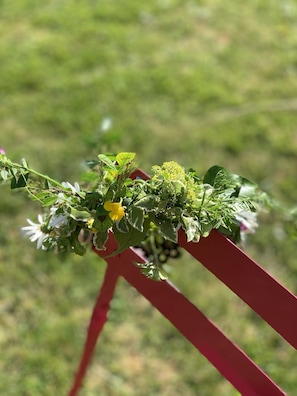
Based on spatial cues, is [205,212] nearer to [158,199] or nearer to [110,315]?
[158,199]

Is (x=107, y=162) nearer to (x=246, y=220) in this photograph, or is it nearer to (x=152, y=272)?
(x=152, y=272)

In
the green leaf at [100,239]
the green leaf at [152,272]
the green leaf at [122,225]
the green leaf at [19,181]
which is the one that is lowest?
the green leaf at [152,272]

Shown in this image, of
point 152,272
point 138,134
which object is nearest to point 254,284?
point 152,272

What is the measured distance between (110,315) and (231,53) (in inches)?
81.9

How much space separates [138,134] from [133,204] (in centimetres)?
219

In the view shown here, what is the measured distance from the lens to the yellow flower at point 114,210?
86 cm

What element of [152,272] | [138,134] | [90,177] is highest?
[138,134]

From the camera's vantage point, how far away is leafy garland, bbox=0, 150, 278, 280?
0.86 metres

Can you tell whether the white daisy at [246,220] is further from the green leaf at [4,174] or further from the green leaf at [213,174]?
the green leaf at [4,174]

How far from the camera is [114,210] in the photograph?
2.83 feet

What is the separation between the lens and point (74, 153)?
2.88m

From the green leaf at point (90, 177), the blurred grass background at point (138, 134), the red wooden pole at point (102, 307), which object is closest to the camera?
the green leaf at point (90, 177)

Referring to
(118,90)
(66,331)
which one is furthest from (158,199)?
(118,90)

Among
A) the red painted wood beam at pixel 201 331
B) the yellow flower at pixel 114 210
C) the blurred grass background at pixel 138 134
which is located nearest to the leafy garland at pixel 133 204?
the yellow flower at pixel 114 210
